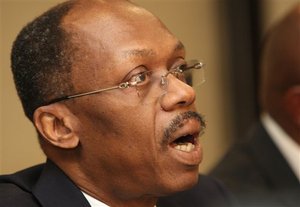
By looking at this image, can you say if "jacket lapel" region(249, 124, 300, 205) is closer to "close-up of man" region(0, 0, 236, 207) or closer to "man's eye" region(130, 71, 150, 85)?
"close-up of man" region(0, 0, 236, 207)

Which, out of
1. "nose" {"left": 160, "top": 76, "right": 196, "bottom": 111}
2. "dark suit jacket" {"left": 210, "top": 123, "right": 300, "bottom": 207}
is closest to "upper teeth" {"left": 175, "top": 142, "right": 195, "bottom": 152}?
"nose" {"left": 160, "top": 76, "right": 196, "bottom": 111}

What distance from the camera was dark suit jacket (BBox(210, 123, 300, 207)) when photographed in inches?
107

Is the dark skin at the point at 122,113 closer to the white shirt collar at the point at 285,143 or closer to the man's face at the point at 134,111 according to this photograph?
the man's face at the point at 134,111

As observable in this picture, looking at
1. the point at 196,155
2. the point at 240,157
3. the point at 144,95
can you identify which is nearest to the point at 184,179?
the point at 196,155

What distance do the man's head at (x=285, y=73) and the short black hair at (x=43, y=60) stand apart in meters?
1.16

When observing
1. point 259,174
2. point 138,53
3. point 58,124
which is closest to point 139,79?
point 138,53

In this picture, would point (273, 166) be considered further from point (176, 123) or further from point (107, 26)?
point (107, 26)

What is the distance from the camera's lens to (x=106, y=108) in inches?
80.0

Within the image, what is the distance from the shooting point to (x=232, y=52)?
4.80 m

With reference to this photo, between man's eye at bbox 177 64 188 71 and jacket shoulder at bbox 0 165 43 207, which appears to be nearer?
jacket shoulder at bbox 0 165 43 207

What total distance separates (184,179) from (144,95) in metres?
0.29

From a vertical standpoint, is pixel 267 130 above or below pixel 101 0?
below

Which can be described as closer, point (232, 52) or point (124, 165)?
point (124, 165)

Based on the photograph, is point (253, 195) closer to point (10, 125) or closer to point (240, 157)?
point (240, 157)
